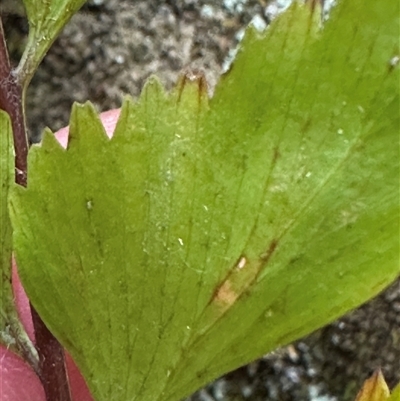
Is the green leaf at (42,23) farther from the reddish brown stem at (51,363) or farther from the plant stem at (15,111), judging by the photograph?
the reddish brown stem at (51,363)

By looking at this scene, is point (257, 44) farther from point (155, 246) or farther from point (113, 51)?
point (113, 51)

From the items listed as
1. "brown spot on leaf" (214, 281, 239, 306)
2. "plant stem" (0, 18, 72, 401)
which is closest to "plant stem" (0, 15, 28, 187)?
"plant stem" (0, 18, 72, 401)

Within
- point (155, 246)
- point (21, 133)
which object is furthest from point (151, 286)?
point (21, 133)

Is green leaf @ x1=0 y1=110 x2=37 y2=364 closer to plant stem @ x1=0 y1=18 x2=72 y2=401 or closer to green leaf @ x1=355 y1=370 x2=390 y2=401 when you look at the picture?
plant stem @ x1=0 y1=18 x2=72 y2=401

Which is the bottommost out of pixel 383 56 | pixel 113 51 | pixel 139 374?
pixel 139 374

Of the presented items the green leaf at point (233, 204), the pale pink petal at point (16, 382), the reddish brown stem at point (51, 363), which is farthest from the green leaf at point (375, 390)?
the pale pink petal at point (16, 382)

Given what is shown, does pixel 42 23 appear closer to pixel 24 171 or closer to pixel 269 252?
pixel 24 171
